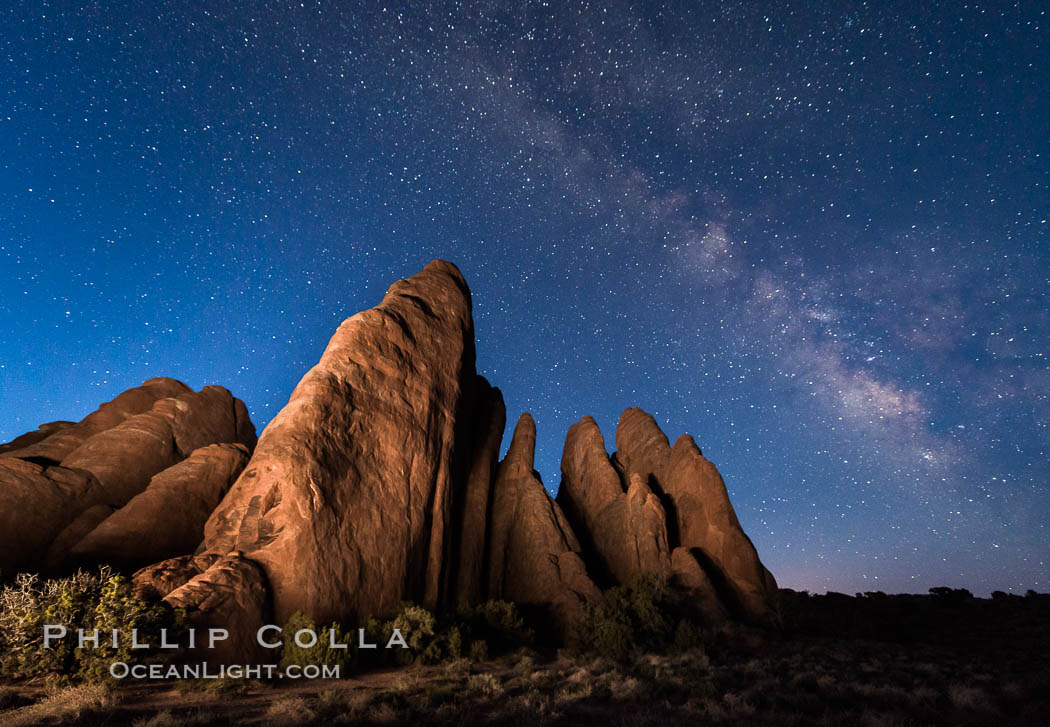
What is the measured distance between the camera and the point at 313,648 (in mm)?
10945

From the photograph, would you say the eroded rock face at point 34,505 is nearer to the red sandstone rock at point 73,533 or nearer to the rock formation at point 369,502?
the rock formation at point 369,502

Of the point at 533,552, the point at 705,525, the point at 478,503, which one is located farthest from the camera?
the point at 705,525

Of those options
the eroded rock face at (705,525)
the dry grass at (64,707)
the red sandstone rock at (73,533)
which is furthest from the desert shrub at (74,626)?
the eroded rock face at (705,525)

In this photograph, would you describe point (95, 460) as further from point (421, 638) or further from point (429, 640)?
point (429, 640)

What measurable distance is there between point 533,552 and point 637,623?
604cm

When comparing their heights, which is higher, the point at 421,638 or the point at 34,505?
the point at 34,505

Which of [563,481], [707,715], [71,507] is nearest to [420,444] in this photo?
[707,715]

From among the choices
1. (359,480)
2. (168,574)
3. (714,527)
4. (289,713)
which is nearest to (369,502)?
(359,480)

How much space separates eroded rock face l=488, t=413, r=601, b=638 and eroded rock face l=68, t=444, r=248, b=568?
1297cm

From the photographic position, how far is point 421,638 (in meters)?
13.3

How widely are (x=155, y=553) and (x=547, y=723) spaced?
628 inches

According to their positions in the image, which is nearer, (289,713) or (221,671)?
(289,713)

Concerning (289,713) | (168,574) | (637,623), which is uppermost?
(168,574)

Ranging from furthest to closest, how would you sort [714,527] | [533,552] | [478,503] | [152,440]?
[714,527], [478,503], [533,552], [152,440]
